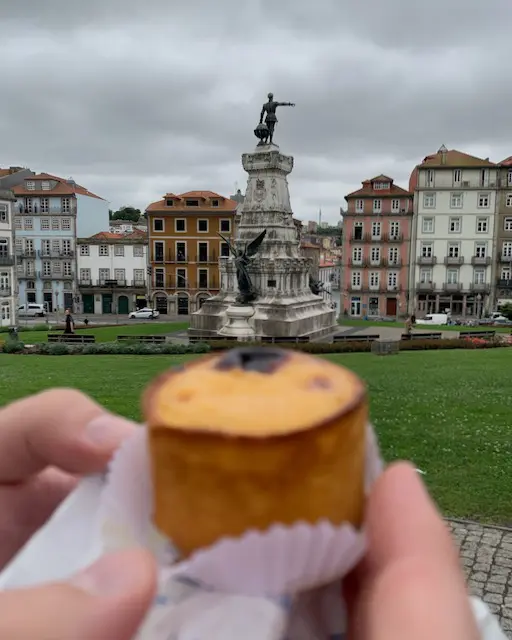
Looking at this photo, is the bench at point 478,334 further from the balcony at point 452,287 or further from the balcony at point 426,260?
the balcony at point 426,260

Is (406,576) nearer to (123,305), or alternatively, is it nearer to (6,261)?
(6,261)

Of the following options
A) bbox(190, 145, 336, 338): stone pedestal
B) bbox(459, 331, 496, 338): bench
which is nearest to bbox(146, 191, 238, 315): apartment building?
bbox(190, 145, 336, 338): stone pedestal

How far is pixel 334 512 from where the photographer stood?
4.28 ft

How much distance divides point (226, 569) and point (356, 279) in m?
51.7

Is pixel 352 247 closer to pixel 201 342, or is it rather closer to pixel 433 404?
pixel 201 342

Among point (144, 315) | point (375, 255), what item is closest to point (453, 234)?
point (375, 255)

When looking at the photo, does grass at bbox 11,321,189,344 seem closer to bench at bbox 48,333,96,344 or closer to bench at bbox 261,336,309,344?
bench at bbox 48,333,96,344

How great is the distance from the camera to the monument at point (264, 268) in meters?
27.4

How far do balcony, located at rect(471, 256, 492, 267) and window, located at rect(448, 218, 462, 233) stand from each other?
2907mm

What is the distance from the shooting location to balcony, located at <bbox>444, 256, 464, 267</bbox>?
4992cm

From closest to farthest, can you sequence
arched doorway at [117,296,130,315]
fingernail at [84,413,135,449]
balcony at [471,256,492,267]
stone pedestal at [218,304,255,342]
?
fingernail at [84,413,135,449], stone pedestal at [218,304,255,342], balcony at [471,256,492,267], arched doorway at [117,296,130,315]

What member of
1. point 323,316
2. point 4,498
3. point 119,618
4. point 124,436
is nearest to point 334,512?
point 119,618

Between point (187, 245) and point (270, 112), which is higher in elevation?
point (270, 112)

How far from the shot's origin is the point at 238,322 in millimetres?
27562
